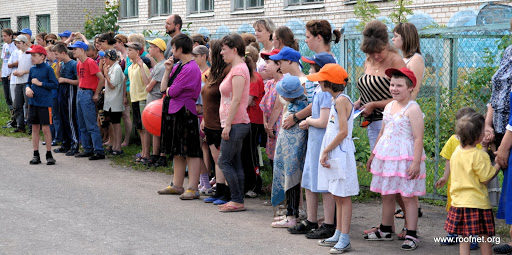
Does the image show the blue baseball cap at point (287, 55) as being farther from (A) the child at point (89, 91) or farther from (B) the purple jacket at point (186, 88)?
(A) the child at point (89, 91)

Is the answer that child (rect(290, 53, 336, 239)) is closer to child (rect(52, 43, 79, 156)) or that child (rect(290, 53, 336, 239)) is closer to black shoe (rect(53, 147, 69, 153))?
child (rect(52, 43, 79, 156))

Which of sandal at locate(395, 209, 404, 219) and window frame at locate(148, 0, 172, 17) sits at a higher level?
window frame at locate(148, 0, 172, 17)

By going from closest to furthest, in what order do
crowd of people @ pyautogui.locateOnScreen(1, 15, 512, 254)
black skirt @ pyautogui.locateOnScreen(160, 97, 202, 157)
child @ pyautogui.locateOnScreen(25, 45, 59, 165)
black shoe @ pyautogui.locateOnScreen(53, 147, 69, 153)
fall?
1. crowd of people @ pyautogui.locateOnScreen(1, 15, 512, 254)
2. black skirt @ pyautogui.locateOnScreen(160, 97, 202, 157)
3. child @ pyautogui.locateOnScreen(25, 45, 59, 165)
4. black shoe @ pyautogui.locateOnScreen(53, 147, 69, 153)

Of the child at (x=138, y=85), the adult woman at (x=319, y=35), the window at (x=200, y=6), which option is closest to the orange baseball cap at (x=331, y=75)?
the adult woman at (x=319, y=35)

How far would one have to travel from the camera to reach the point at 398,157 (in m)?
5.82

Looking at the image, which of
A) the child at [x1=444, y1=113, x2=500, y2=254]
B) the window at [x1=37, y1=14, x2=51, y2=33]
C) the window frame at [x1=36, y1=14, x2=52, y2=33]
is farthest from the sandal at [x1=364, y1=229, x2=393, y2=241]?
the window at [x1=37, y1=14, x2=51, y2=33]

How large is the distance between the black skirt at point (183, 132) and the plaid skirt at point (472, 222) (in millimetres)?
3713

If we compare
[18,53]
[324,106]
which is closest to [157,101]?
[324,106]

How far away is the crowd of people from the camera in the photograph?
557 cm

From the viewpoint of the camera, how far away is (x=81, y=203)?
781 cm

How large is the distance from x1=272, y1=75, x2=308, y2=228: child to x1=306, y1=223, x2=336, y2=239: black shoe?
0.50 meters

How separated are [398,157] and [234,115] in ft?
6.99

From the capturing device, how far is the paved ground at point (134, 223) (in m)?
5.97

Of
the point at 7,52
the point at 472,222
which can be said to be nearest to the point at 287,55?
the point at 472,222
